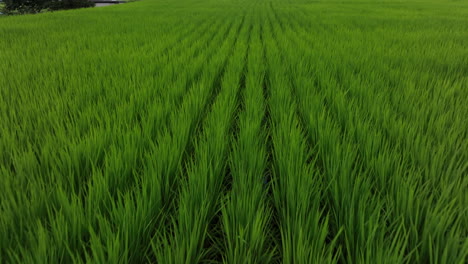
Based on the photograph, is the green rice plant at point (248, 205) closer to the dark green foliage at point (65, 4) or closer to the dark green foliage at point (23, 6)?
the dark green foliage at point (23, 6)


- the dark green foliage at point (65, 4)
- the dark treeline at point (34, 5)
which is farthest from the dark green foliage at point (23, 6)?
the dark green foliage at point (65, 4)

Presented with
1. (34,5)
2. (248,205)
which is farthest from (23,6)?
(248,205)

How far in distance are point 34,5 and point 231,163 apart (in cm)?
1737

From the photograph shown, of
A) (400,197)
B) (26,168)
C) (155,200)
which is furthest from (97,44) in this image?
(400,197)

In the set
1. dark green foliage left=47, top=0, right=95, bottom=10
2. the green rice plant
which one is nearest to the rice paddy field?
the green rice plant

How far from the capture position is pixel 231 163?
1007 millimetres

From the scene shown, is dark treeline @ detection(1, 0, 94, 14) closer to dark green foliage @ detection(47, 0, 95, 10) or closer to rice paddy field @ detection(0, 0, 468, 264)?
dark green foliage @ detection(47, 0, 95, 10)

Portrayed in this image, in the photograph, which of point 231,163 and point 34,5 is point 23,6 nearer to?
point 34,5

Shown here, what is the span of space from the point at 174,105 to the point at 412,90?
1.46 metres

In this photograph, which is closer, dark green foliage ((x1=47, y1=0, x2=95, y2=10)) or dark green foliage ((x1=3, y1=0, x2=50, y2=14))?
dark green foliage ((x1=3, y1=0, x2=50, y2=14))

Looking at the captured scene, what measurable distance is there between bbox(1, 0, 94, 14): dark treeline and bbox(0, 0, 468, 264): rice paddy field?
546 inches

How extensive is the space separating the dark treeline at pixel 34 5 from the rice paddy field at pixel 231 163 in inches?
546

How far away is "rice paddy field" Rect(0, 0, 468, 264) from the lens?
1.96 feet

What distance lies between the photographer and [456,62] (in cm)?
230
